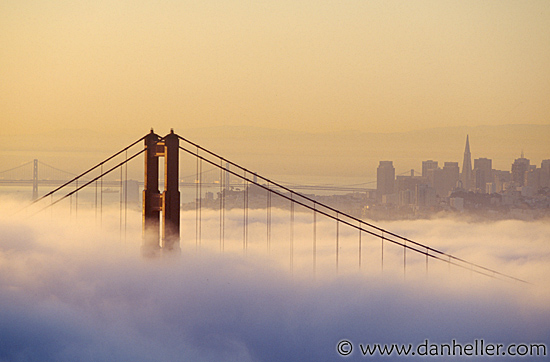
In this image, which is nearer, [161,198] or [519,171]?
[161,198]

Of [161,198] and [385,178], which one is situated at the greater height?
[385,178]

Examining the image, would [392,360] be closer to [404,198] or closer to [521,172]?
[404,198]

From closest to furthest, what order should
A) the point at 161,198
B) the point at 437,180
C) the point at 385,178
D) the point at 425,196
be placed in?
the point at 161,198, the point at 425,196, the point at 385,178, the point at 437,180

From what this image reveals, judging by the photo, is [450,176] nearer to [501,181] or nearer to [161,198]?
[501,181]

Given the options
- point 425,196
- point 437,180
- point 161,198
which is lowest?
point 425,196

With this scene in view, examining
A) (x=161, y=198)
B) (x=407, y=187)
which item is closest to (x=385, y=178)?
(x=407, y=187)

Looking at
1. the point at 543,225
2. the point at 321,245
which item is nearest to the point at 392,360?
the point at 321,245
